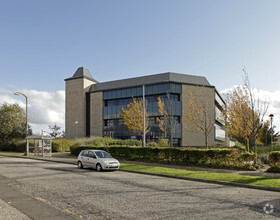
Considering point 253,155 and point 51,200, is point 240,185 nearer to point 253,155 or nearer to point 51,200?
point 253,155

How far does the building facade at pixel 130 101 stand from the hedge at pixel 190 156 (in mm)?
20338

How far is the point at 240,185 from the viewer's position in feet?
36.8

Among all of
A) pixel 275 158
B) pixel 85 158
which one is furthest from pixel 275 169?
pixel 85 158

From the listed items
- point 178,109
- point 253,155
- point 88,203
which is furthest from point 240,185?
point 178,109

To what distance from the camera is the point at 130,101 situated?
50344 millimetres

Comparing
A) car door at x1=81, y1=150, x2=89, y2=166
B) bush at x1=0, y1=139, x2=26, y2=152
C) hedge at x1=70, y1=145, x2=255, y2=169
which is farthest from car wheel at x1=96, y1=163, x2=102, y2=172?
bush at x1=0, y1=139, x2=26, y2=152

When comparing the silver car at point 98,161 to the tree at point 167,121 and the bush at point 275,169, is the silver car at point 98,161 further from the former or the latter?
the tree at point 167,121

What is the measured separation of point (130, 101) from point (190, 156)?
32.5 m

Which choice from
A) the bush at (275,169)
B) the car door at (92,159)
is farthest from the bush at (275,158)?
the car door at (92,159)

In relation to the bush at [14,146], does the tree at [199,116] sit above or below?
above

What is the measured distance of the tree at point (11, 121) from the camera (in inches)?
1912

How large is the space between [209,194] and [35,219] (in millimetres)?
6007

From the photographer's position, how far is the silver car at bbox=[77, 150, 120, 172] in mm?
16125

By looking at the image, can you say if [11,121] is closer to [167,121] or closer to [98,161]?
[167,121]
